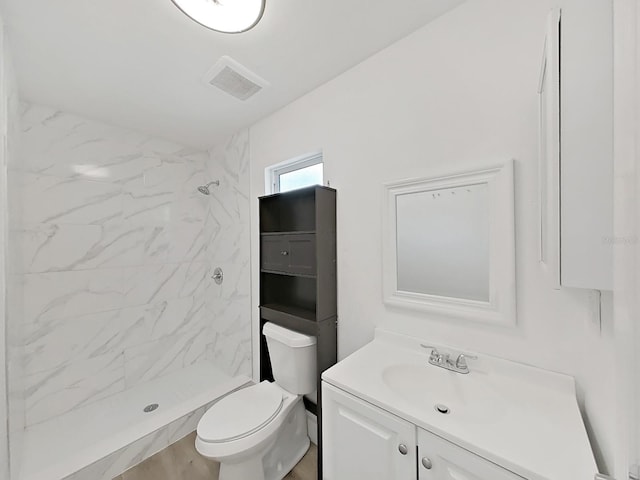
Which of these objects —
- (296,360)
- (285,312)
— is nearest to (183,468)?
(296,360)

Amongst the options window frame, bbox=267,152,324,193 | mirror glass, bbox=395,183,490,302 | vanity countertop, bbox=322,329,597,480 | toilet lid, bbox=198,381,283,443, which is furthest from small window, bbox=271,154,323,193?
toilet lid, bbox=198,381,283,443

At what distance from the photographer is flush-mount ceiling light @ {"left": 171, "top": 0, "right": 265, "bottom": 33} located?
1032 mm

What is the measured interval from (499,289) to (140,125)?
2791mm

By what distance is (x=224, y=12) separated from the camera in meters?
1.07

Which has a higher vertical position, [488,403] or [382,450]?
[488,403]

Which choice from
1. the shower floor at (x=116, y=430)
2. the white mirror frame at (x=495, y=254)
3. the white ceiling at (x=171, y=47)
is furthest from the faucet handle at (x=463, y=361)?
the shower floor at (x=116, y=430)

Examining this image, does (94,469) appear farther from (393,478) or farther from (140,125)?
(140,125)

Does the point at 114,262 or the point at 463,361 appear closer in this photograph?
the point at 463,361

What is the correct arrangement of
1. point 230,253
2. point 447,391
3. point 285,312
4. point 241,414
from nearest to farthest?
1. point 447,391
2. point 241,414
3. point 285,312
4. point 230,253

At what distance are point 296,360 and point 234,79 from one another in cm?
177

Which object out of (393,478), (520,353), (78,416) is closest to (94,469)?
(78,416)

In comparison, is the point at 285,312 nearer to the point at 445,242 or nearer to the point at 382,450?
the point at 382,450

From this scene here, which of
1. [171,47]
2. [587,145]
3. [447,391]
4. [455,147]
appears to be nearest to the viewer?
[587,145]

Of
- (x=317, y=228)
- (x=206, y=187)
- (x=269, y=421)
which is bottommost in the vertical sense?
(x=269, y=421)
